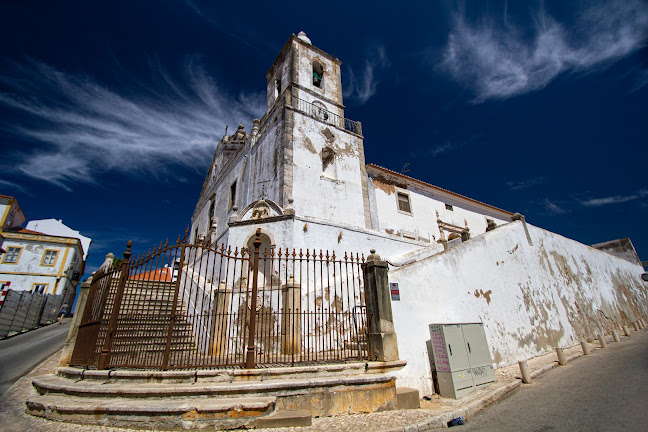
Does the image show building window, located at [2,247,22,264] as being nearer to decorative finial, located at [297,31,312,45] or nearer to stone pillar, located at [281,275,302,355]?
decorative finial, located at [297,31,312,45]

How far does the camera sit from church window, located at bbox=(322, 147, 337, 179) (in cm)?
1424

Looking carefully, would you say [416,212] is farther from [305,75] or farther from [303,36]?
[303,36]

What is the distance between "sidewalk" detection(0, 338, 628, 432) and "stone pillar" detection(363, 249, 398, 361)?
0.98m

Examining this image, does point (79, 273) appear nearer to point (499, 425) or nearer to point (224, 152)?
point (224, 152)

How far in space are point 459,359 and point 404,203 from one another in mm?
12800

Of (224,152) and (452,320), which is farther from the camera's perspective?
(224,152)

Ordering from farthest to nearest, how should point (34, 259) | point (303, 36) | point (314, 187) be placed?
point (34, 259), point (303, 36), point (314, 187)

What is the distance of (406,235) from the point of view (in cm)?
1708

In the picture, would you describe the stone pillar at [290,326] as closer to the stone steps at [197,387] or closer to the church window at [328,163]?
the stone steps at [197,387]

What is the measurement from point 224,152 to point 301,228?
42.9 feet

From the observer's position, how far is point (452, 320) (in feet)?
23.0

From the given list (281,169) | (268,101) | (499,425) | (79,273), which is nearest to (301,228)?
(281,169)

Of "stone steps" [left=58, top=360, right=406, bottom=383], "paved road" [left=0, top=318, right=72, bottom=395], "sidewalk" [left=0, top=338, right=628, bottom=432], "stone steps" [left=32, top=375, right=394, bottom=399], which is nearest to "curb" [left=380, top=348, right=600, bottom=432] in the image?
"sidewalk" [left=0, top=338, right=628, bottom=432]

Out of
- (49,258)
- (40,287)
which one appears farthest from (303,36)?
(40,287)
